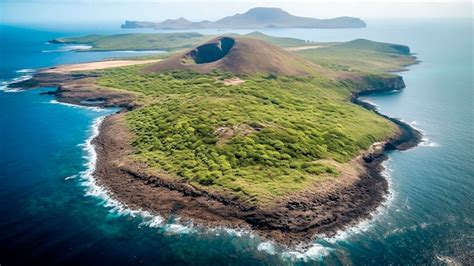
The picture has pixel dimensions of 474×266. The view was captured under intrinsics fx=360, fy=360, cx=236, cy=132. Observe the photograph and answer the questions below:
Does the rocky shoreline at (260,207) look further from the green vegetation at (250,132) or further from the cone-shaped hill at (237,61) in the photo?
the cone-shaped hill at (237,61)

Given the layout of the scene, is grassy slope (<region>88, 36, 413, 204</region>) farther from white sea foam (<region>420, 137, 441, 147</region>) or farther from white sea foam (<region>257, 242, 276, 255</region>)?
white sea foam (<region>257, 242, 276, 255</region>)

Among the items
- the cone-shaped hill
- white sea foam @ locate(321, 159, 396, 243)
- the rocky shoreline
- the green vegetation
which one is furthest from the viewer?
the cone-shaped hill

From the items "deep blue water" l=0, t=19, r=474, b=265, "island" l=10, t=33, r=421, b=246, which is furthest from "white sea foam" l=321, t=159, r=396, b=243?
"island" l=10, t=33, r=421, b=246

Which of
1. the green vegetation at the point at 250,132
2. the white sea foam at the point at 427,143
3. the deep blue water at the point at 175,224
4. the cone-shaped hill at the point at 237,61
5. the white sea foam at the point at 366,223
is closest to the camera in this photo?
the deep blue water at the point at 175,224

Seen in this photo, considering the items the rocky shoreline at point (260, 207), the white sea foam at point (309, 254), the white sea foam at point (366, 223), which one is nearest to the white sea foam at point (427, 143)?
the rocky shoreline at point (260, 207)

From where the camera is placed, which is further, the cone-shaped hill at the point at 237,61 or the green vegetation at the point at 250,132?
the cone-shaped hill at the point at 237,61

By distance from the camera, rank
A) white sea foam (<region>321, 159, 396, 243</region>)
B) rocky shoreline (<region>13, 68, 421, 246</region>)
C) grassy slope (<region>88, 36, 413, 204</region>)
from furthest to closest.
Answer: grassy slope (<region>88, 36, 413, 204</region>) → rocky shoreline (<region>13, 68, 421, 246</region>) → white sea foam (<region>321, 159, 396, 243</region>)

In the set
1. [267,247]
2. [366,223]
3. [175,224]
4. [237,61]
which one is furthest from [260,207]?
[237,61]
